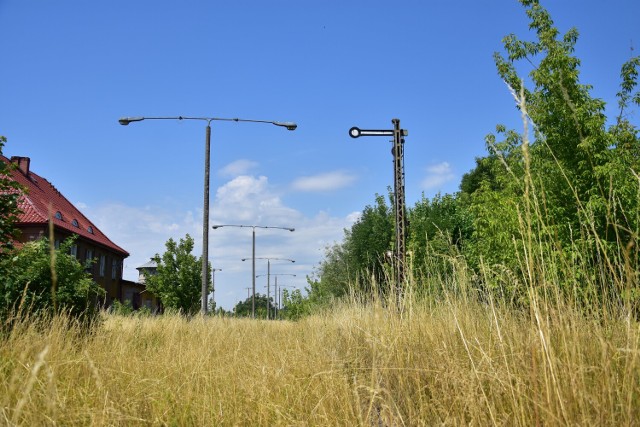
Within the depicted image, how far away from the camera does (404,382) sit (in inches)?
167

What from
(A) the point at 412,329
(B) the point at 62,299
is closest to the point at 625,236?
(A) the point at 412,329

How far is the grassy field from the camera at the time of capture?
2414 mm

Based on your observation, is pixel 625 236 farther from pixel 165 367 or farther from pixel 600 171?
pixel 165 367

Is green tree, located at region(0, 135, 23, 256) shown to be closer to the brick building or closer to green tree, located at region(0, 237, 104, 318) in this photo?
green tree, located at region(0, 237, 104, 318)

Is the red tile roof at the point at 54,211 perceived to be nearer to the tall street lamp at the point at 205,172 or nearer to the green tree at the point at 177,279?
the green tree at the point at 177,279

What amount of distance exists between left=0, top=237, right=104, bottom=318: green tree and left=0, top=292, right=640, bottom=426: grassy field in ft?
8.57

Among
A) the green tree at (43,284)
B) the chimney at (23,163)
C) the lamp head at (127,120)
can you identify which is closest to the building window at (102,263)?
the chimney at (23,163)

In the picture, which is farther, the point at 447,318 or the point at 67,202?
the point at 67,202

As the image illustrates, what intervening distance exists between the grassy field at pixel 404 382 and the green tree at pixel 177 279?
27.7 meters

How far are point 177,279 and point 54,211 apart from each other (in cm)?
904

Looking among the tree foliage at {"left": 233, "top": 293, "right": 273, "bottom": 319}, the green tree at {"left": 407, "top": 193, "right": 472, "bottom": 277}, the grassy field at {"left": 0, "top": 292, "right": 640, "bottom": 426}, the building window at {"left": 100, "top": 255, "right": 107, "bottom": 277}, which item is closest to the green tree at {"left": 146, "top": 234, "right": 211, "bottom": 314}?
the tree foliage at {"left": 233, "top": 293, "right": 273, "bottom": 319}

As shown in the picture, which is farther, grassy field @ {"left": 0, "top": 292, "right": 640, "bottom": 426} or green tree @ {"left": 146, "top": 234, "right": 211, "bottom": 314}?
green tree @ {"left": 146, "top": 234, "right": 211, "bottom": 314}

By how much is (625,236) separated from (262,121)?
1093cm

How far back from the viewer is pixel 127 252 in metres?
49.6
